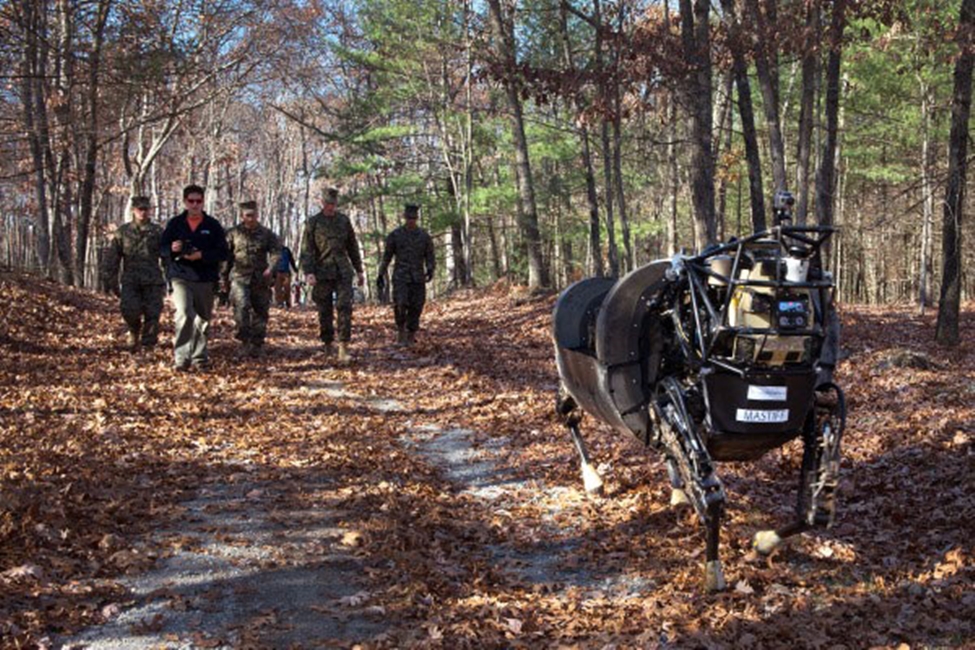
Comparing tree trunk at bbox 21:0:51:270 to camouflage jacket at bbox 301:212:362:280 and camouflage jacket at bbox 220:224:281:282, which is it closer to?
camouflage jacket at bbox 220:224:281:282

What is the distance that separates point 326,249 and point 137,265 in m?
2.81

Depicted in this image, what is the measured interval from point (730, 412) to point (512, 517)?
2.56 m

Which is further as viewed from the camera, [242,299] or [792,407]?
[242,299]

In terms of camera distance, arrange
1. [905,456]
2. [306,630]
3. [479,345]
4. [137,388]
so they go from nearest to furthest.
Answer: [306,630], [905,456], [137,388], [479,345]

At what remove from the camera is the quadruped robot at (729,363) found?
4.66 m

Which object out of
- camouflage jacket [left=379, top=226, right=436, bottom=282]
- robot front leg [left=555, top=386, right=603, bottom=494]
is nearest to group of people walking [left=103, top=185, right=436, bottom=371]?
camouflage jacket [left=379, top=226, right=436, bottom=282]

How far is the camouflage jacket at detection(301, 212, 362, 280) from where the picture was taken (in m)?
14.0

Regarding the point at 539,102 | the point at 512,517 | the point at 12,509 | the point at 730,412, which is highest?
the point at 539,102

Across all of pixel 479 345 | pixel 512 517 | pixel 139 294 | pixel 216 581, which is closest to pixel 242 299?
pixel 139 294

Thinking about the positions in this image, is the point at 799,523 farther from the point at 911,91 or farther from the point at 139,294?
the point at 911,91

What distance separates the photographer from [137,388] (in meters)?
11.0

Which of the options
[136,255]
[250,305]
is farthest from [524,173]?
[136,255]

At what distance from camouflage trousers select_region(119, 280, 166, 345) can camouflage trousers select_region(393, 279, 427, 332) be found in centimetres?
378

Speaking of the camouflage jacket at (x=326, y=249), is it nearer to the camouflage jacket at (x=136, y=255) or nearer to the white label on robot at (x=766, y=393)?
the camouflage jacket at (x=136, y=255)
